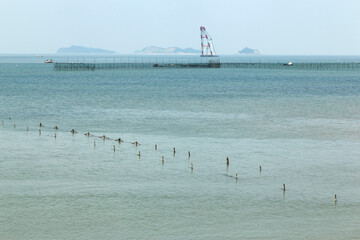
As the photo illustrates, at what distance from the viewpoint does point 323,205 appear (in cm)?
3011

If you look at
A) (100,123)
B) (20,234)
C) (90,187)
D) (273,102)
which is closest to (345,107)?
(273,102)

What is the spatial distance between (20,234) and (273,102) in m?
67.0

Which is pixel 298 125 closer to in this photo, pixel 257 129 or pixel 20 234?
pixel 257 129

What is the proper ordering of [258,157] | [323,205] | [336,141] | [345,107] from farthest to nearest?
[345,107] → [336,141] → [258,157] → [323,205]

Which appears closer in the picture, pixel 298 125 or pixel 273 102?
pixel 298 125

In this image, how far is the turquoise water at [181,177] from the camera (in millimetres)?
27109

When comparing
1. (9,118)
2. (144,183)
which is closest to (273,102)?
(9,118)

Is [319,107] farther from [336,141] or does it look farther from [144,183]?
[144,183]

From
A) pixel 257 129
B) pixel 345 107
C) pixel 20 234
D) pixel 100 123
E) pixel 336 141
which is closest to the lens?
pixel 20 234

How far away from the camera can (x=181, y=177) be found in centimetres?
3612

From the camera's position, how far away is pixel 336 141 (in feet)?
160

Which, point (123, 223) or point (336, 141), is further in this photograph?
point (336, 141)

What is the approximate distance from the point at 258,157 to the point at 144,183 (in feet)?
37.6

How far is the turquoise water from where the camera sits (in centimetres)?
2711
